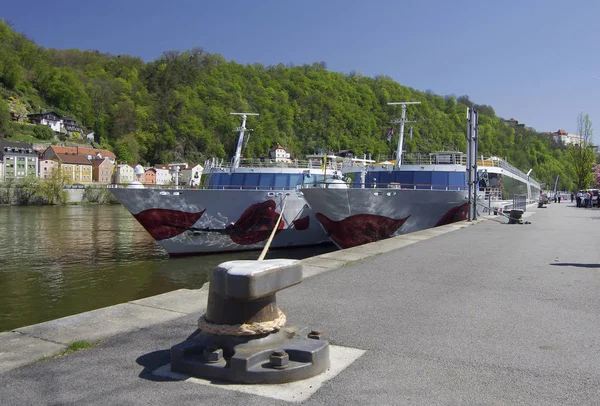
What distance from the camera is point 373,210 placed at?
19.0 metres

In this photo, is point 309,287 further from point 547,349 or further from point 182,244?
point 182,244

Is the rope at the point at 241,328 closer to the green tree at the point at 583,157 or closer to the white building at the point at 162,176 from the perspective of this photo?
the green tree at the point at 583,157

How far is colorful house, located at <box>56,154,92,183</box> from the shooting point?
345ft

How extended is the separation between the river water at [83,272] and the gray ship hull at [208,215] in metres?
0.61

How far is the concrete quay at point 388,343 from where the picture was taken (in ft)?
11.1

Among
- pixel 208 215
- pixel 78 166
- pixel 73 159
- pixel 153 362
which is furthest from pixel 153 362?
pixel 73 159

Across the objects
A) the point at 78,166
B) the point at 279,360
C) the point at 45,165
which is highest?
the point at 45,165

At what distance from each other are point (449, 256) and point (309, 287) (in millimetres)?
4171

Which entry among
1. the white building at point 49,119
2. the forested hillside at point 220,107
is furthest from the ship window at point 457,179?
the white building at point 49,119

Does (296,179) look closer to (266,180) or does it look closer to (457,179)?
(266,180)

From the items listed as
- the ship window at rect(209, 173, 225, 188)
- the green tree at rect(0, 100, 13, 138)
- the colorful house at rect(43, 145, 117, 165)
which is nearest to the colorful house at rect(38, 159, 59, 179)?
the colorful house at rect(43, 145, 117, 165)

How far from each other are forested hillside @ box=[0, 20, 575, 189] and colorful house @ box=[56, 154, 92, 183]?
19.1m

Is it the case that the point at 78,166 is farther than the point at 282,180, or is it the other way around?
the point at 78,166

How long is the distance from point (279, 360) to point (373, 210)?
51.7 feet
